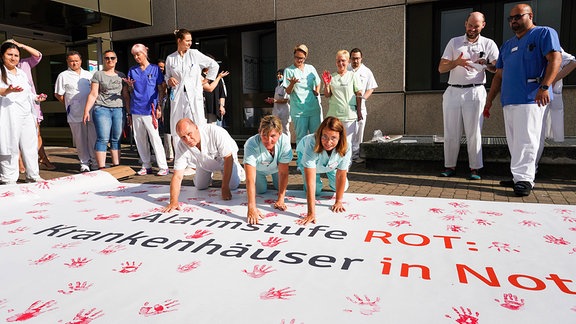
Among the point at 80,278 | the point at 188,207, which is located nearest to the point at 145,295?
the point at 80,278

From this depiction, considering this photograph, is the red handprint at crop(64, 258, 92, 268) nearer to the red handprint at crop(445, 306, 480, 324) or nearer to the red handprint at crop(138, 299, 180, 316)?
the red handprint at crop(138, 299, 180, 316)

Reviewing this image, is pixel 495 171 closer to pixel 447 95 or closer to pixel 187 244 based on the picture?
pixel 447 95

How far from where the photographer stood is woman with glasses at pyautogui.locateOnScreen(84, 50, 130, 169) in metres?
5.23

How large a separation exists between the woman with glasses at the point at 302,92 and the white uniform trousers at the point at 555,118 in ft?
8.25

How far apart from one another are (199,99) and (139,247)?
305 centimetres

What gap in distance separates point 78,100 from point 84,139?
1.82 feet

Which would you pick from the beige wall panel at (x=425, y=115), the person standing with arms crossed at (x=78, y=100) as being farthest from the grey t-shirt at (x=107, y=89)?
the beige wall panel at (x=425, y=115)

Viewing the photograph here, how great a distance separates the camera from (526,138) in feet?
12.1

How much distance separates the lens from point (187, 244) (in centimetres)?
229

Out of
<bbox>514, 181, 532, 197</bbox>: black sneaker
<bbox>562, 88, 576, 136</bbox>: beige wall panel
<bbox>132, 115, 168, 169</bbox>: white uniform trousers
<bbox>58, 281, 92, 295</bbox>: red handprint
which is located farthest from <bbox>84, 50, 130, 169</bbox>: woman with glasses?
<bbox>562, 88, 576, 136</bbox>: beige wall panel

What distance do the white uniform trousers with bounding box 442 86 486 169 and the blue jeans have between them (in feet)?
13.5

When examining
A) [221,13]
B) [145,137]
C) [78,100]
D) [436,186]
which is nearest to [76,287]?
[436,186]

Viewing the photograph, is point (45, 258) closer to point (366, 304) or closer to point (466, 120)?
point (366, 304)

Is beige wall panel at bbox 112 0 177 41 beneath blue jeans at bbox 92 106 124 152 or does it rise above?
above
